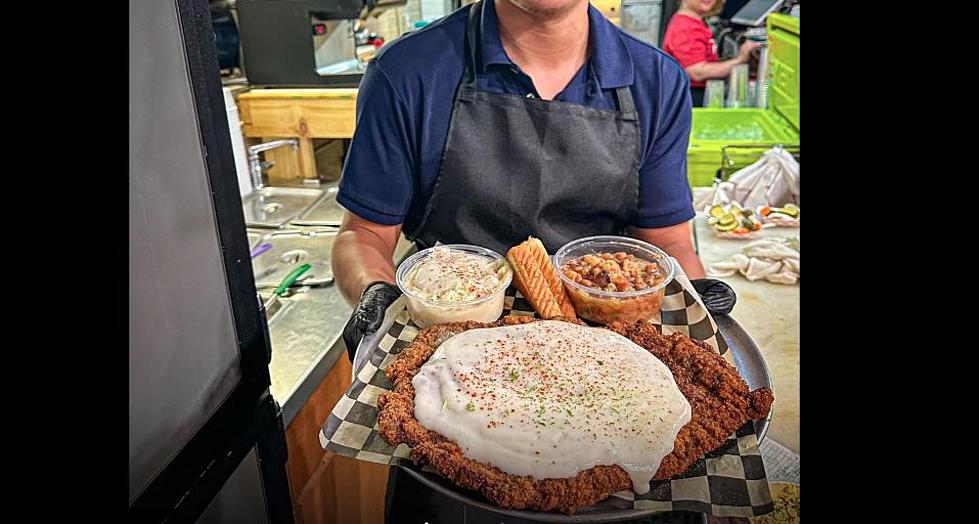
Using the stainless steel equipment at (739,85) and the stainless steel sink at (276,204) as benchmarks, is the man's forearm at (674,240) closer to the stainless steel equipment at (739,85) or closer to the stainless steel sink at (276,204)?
the stainless steel sink at (276,204)

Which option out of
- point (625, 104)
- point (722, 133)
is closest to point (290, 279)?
point (625, 104)

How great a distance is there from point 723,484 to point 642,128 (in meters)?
0.95

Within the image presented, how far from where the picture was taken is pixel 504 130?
5.15 feet

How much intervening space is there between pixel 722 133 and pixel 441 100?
109 inches

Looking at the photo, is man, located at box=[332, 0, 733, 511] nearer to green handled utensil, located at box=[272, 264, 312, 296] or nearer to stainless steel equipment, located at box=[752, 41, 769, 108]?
green handled utensil, located at box=[272, 264, 312, 296]

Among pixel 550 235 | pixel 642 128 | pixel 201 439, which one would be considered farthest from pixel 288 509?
pixel 642 128

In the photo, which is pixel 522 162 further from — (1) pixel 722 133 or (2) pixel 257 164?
(1) pixel 722 133

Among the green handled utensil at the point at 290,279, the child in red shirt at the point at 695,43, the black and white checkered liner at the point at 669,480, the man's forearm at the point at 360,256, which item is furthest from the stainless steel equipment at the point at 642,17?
the black and white checkered liner at the point at 669,480

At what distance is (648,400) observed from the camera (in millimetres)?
1019

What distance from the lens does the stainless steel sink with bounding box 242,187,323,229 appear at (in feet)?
9.22

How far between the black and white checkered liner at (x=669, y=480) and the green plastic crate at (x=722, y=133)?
2.34m

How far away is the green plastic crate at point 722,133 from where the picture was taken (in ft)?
11.0

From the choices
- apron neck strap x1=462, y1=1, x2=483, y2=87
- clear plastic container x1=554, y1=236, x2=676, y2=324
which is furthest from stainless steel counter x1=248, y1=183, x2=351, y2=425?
apron neck strap x1=462, y1=1, x2=483, y2=87
